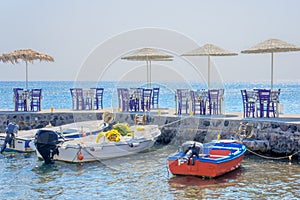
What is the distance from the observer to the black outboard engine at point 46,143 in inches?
471

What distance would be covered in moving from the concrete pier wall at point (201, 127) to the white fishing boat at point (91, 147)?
6.55ft

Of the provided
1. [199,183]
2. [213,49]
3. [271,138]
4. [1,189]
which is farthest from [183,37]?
[1,189]

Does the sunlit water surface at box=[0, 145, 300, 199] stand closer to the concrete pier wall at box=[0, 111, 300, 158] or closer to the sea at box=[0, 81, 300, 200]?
the sea at box=[0, 81, 300, 200]

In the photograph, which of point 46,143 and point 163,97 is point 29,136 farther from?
point 163,97

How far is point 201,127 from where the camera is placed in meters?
14.8

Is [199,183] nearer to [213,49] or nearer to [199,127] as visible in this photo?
[199,127]

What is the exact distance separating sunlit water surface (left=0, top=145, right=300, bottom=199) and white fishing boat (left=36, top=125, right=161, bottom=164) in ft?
0.67

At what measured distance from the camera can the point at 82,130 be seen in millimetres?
14375

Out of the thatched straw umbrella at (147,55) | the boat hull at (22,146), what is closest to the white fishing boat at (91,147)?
the boat hull at (22,146)

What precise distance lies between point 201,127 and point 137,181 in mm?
4864

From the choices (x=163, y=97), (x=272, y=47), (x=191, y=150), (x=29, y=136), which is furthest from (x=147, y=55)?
(x=163, y=97)

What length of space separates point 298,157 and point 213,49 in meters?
5.27

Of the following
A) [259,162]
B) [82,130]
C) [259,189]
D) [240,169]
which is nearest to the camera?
[259,189]

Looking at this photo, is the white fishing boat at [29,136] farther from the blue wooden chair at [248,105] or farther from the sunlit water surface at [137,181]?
the blue wooden chair at [248,105]
